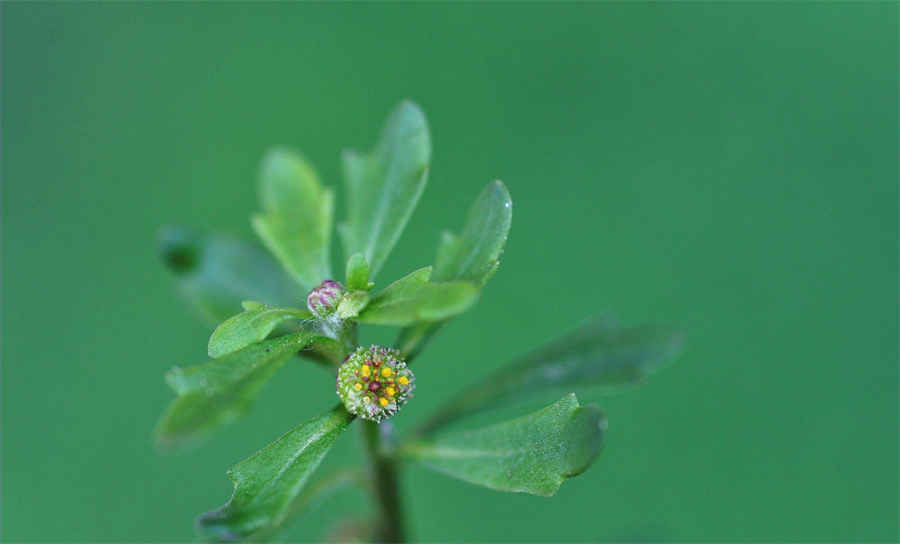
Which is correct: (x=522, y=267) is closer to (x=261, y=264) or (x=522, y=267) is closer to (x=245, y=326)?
(x=261, y=264)

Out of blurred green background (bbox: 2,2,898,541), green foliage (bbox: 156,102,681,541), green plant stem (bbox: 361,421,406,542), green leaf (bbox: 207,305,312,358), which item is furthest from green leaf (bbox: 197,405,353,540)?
blurred green background (bbox: 2,2,898,541)

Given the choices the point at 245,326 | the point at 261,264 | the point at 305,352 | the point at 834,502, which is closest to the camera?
the point at 245,326

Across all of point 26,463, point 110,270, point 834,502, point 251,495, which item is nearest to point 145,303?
point 110,270

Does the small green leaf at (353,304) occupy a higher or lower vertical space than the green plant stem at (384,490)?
higher

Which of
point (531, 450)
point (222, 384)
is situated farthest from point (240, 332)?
point (531, 450)

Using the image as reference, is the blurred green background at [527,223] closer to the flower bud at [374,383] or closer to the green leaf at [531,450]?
the green leaf at [531,450]

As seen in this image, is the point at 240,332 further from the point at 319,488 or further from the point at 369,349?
the point at 319,488

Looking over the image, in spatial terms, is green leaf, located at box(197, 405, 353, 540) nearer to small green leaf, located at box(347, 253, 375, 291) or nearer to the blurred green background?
small green leaf, located at box(347, 253, 375, 291)

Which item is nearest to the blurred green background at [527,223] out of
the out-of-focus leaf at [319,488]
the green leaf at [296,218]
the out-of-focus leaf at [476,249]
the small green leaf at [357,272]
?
the out-of-focus leaf at [319,488]
